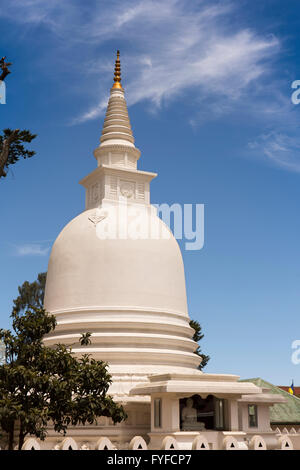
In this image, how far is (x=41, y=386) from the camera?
69.8 ft

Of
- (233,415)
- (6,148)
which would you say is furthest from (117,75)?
(233,415)

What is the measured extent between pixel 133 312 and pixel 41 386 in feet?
31.0

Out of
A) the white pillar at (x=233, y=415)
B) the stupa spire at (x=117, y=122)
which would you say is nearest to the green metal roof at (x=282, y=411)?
the white pillar at (x=233, y=415)

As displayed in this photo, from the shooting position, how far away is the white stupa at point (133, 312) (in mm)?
25250

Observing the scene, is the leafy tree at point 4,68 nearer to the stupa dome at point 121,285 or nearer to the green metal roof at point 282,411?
the stupa dome at point 121,285

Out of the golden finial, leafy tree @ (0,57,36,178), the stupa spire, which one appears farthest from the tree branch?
the golden finial

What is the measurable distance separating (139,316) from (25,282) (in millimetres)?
18205

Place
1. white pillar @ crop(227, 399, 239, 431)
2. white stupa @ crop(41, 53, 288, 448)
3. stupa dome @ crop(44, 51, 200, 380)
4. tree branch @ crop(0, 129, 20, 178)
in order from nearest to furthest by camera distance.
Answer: tree branch @ crop(0, 129, 20, 178) → white stupa @ crop(41, 53, 288, 448) → white pillar @ crop(227, 399, 239, 431) → stupa dome @ crop(44, 51, 200, 380)

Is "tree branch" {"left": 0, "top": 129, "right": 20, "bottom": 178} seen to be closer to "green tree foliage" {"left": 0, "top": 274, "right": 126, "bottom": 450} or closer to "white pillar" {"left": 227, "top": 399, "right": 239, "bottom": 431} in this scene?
"green tree foliage" {"left": 0, "top": 274, "right": 126, "bottom": 450}

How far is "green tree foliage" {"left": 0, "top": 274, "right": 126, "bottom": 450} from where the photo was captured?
20903mm

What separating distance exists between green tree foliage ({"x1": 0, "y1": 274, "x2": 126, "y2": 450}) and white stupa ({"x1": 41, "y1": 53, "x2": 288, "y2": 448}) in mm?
3210

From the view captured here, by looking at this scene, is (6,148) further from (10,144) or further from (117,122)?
(117,122)
